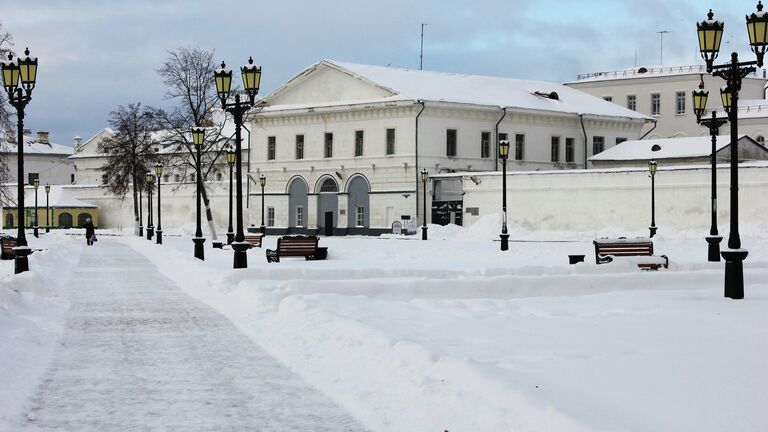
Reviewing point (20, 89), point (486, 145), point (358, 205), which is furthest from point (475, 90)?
point (20, 89)

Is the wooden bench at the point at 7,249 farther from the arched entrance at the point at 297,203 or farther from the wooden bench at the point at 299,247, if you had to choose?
the arched entrance at the point at 297,203

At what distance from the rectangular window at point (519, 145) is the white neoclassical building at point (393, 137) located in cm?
6

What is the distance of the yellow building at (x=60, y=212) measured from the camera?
93.7 m

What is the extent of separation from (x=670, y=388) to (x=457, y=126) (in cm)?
5690

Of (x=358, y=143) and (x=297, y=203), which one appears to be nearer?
(x=358, y=143)

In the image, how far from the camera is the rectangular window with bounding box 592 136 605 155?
70562mm

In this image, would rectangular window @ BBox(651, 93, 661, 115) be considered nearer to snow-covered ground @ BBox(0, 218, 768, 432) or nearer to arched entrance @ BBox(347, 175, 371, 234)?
arched entrance @ BBox(347, 175, 371, 234)

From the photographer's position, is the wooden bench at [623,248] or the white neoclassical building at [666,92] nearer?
the wooden bench at [623,248]

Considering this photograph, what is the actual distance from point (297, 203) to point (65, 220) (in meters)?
34.1

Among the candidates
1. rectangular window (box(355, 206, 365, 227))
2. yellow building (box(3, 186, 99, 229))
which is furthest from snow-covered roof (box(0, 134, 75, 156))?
rectangular window (box(355, 206, 365, 227))

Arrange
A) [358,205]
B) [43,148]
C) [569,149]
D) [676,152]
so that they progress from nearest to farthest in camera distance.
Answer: [676,152] < [358,205] < [569,149] < [43,148]

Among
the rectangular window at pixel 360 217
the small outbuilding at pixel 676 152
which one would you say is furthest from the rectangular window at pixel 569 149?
the rectangular window at pixel 360 217

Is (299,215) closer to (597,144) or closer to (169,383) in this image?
(597,144)

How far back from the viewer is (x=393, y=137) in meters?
65.0
